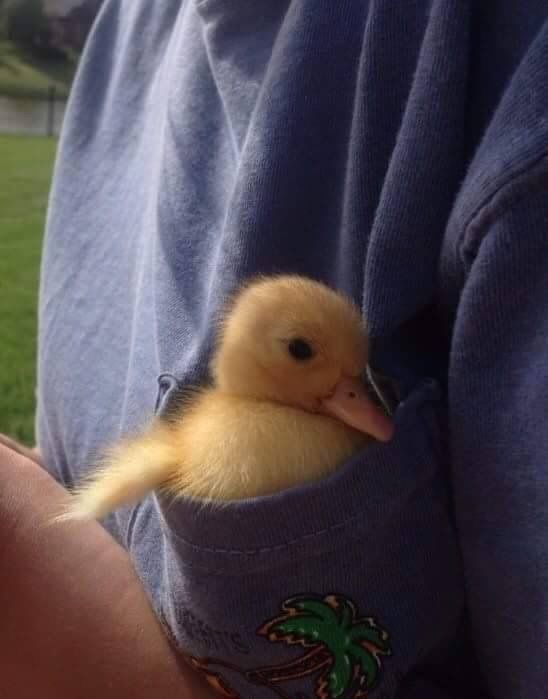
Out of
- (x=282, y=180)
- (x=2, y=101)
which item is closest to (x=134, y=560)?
(x=282, y=180)

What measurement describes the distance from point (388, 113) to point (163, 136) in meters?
0.21

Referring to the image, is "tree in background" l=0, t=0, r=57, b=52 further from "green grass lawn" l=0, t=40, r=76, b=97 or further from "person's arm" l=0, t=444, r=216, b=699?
"person's arm" l=0, t=444, r=216, b=699

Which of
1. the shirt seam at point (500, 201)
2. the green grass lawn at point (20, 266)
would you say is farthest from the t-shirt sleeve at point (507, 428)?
the green grass lawn at point (20, 266)

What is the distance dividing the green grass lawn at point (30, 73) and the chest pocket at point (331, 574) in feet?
4.32

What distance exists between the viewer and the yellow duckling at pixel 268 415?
355 millimetres

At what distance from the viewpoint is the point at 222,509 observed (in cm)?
34

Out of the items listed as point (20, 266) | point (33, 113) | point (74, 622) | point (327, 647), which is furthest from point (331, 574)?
point (33, 113)

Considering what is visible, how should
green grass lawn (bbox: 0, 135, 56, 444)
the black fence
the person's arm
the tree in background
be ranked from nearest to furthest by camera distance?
the person's arm
green grass lawn (bbox: 0, 135, 56, 444)
the tree in background
the black fence

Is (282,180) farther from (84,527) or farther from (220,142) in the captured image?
(84,527)

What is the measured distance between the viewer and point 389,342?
15.2 inches

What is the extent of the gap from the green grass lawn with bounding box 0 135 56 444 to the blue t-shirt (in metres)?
0.81

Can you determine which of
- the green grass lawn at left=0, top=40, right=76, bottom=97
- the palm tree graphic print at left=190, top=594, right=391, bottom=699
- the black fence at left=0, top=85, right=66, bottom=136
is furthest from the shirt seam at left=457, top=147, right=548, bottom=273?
the black fence at left=0, top=85, right=66, bottom=136

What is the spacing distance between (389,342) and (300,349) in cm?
4

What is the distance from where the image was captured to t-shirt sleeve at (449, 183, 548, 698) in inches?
12.3
